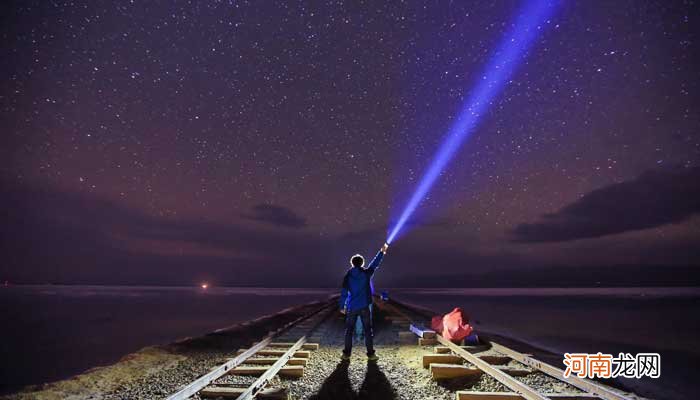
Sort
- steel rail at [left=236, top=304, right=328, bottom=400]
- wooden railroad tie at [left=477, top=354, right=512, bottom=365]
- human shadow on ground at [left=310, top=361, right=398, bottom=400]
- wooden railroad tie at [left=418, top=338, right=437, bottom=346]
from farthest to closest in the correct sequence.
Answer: wooden railroad tie at [left=418, top=338, right=437, bottom=346] → wooden railroad tie at [left=477, top=354, right=512, bottom=365] → human shadow on ground at [left=310, top=361, right=398, bottom=400] → steel rail at [left=236, top=304, right=328, bottom=400]

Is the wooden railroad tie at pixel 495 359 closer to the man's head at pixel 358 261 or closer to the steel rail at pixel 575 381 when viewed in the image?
the steel rail at pixel 575 381

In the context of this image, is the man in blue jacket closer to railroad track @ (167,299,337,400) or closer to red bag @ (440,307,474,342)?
railroad track @ (167,299,337,400)

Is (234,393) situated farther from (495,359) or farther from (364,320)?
(495,359)

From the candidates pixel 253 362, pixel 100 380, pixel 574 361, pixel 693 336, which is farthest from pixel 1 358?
pixel 693 336

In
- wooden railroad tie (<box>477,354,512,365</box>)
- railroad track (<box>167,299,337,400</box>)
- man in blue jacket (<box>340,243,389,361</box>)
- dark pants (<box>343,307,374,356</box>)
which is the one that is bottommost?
railroad track (<box>167,299,337,400</box>)

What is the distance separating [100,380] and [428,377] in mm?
7801

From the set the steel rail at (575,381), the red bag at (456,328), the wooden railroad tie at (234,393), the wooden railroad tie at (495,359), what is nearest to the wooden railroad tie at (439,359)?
the wooden railroad tie at (495,359)

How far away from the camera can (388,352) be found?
1116 centimetres

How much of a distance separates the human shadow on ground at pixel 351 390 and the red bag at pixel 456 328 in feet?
14.9

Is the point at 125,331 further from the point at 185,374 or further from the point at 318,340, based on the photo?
the point at 185,374

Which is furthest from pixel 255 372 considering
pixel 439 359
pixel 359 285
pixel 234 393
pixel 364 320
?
pixel 439 359

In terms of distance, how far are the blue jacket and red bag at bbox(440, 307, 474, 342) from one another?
176 inches

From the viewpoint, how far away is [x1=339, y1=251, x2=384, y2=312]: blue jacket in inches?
346

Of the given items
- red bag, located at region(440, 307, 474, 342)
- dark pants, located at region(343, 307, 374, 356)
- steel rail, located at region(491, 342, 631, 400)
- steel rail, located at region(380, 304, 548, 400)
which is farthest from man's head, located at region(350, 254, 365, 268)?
red bag, located at region(440, 307, 474, 342)
